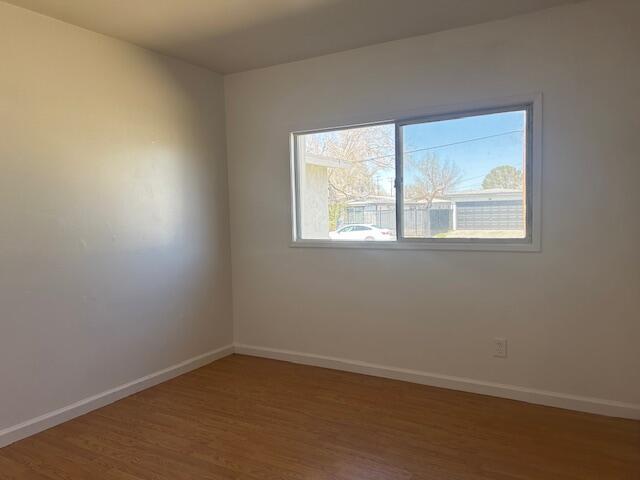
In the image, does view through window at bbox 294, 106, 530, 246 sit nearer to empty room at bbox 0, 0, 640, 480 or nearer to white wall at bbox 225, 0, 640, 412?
empty room at bbox 0, 0, 640, 480

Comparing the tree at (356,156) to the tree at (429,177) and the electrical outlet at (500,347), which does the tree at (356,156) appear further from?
the electrical outlet at (500,347)

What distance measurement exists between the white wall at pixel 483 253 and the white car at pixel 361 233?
133mm

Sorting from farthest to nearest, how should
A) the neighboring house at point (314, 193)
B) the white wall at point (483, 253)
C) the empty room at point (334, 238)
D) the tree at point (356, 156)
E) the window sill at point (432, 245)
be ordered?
1. the neighboring house at point (314, 193)
2. the tree at point (356, 156)
3. the window sill at point (432, 245)
4. the white wall at point (483, 253)
5. the empty room at point (334, 238)

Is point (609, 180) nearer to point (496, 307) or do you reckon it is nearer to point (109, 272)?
point (496, 307)

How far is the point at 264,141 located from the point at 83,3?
1621 mm

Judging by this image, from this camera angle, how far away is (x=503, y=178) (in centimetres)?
293

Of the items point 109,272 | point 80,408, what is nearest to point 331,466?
point 80,408

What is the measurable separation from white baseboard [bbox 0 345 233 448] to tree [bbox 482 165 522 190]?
2602 millimetres

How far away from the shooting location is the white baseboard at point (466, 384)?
2678 millimetres

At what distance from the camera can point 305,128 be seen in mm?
3594

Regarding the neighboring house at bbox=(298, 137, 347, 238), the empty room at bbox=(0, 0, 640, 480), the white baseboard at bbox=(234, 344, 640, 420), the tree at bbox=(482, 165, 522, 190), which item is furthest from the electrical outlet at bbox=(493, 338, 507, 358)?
the neighboring house at bbox=(298, 137, 347, 238)

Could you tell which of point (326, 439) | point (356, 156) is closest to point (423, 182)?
point (356, 156)

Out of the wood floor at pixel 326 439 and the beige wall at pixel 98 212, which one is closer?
the wood floor at pixel 326 439

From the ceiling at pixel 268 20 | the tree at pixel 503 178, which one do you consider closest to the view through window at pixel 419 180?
the tree at pixel 503 178
